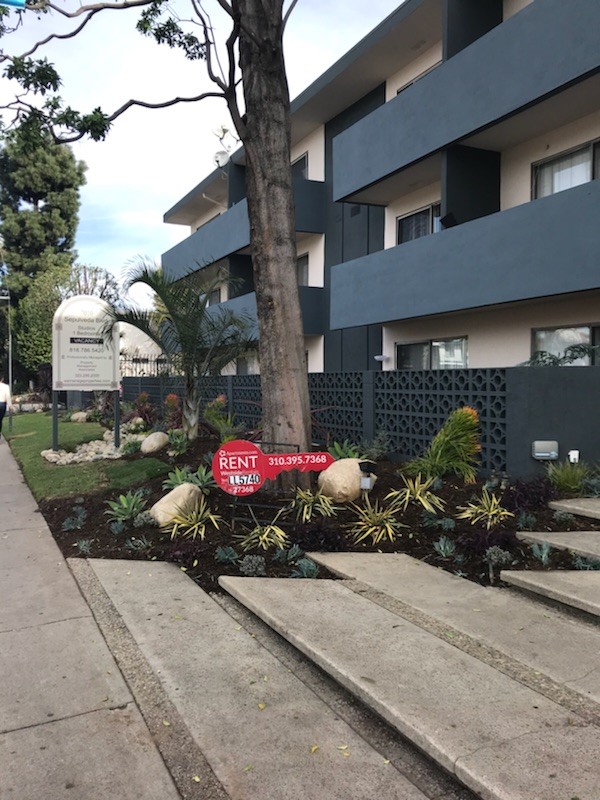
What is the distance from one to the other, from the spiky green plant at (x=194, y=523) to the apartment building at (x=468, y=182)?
5.71 m

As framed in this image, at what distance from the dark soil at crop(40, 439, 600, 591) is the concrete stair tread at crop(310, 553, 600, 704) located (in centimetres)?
28

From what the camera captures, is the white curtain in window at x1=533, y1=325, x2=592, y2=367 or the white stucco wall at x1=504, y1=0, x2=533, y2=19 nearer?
the white curtain in window at x1=533, y1=325, x2=592, y2=367

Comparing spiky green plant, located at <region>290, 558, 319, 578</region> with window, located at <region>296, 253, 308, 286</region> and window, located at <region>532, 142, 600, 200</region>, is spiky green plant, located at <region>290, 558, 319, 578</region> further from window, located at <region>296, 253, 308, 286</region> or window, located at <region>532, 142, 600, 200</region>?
window, located at <region>296, 253, 308, 286</region>

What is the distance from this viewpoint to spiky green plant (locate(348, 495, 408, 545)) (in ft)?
19.5

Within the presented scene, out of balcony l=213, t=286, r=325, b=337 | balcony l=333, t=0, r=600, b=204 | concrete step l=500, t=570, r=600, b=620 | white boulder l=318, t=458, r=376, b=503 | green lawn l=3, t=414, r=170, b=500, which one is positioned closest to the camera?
concrete step l=500, t=570, r=600, b=620

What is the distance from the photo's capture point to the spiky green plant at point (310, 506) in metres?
6.44

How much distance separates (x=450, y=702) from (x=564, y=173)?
934 cm

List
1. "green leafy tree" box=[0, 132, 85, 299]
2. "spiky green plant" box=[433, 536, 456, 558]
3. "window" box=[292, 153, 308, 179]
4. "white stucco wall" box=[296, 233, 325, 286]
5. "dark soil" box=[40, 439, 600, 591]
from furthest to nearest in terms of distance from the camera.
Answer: "green leafy tree" box=[0, 132, 85, 299] < "window" box=[292, 153, 308, 179] < "white stucco wall" box=[296, 233, 325, 286] < "spiky green plant" box=[433, 536, 456, 558] < "dark soil" box=[40, 439, 600, 591]

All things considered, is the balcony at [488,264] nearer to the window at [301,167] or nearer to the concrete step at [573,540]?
the concrete step at [573,540]

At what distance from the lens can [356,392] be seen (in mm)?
10148

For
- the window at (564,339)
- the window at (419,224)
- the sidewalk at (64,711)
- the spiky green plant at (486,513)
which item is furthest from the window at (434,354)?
the sidewalk at (64,711)

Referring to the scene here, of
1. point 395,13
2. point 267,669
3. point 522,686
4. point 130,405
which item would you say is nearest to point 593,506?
point 522,686

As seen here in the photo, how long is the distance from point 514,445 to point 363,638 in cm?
408

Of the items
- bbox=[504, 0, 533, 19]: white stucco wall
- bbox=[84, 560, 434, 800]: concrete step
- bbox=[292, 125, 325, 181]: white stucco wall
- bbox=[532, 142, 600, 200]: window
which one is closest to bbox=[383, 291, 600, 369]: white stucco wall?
bbox=[532, 142, 600, 200]: window
